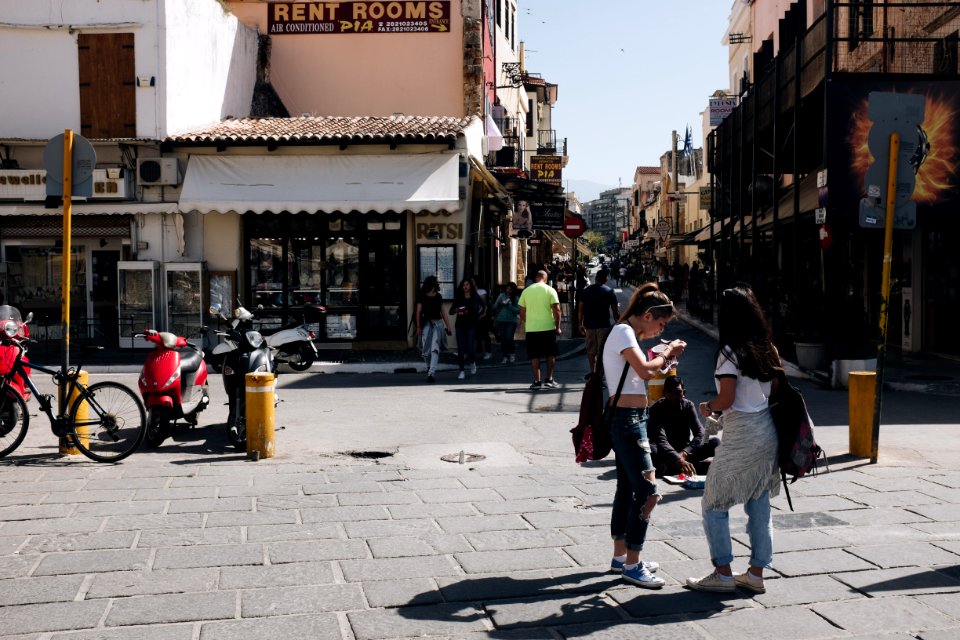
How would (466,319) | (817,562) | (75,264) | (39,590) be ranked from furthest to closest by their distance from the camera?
(75,264) → (466,319) → (817,562) → (39,590)

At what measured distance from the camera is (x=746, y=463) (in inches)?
203

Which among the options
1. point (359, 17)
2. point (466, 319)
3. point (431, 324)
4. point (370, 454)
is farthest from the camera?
point (359, 17)

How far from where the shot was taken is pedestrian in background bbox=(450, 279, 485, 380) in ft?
52.9

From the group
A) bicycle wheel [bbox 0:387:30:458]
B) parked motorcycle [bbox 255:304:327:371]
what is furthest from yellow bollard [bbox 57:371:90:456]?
parked motorcycle [bbox 255:304:327:371]

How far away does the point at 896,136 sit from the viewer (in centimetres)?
Result: 860

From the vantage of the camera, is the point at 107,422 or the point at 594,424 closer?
the point at 594,424

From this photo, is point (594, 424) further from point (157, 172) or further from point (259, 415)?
point (157, 172)

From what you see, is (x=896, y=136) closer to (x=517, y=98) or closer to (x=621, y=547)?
(x=621, y=547)

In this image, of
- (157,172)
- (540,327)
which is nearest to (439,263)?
(157,172)

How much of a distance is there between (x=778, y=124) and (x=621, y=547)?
14041 millimetres

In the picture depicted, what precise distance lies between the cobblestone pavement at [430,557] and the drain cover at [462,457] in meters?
0.58

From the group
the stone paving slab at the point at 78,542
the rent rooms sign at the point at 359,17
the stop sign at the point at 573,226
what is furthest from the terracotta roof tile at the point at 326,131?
the stone paving slab at the point at 78,542

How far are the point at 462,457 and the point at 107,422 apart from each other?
312 cm

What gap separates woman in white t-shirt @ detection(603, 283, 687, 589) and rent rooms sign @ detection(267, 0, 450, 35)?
2061cm
